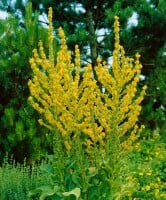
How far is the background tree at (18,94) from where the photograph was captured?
827 centimetres

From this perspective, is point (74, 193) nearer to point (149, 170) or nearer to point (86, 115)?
point (86, 115)

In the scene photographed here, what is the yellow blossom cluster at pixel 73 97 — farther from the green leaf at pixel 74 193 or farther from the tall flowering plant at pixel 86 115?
the green leaf at pixel 74 193

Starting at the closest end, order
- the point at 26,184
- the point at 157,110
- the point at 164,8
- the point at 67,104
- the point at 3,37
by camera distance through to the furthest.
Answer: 1. the point at 67,104
2. the point at 26,184
3. the point at 3,37
4. the point at 164,8
5. the point at 157,110

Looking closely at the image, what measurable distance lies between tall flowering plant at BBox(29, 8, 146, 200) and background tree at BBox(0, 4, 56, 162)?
3324 millimetres

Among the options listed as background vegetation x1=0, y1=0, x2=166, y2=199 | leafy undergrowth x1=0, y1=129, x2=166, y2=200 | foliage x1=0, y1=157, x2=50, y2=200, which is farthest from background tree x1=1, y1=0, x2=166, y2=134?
foliage x1=0, y1=157, x2=50, y2=200

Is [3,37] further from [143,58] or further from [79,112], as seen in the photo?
[79,112]

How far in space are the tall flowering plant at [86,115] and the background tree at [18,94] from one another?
10.9 ft

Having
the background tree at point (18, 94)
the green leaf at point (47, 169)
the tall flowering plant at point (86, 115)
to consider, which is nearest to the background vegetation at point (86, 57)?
the background tree at point (18, 94)

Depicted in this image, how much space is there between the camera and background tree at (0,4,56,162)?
8266 millimetres

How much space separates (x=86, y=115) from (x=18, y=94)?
156 inches

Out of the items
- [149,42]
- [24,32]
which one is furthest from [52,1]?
[24,32]

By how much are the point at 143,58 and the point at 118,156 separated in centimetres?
658

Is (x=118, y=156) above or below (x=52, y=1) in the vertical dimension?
below

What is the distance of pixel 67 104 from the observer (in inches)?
187
